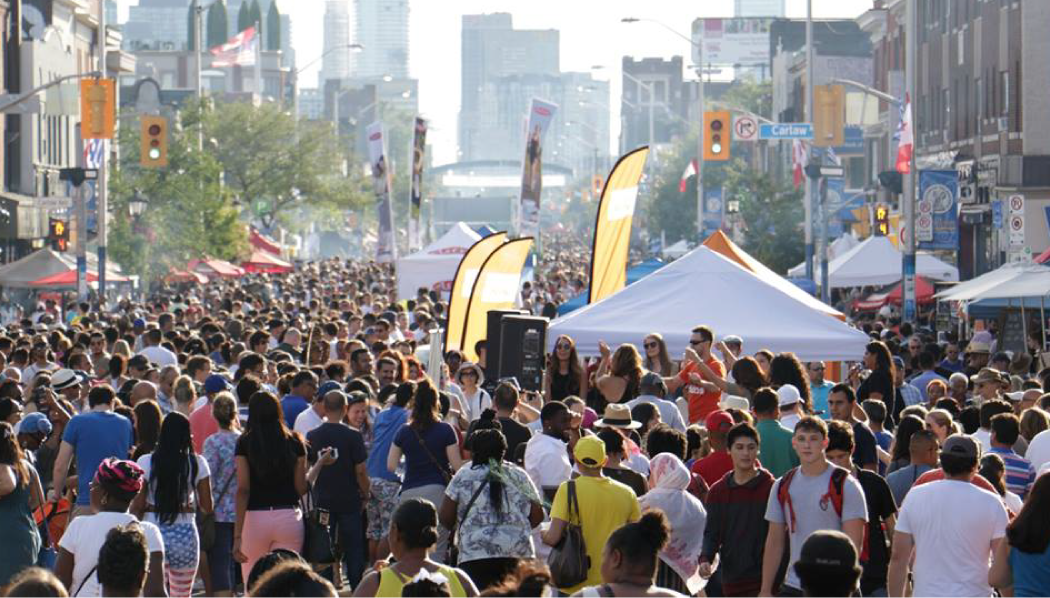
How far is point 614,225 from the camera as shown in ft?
72.6

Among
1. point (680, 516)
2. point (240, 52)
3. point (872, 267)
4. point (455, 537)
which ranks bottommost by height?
point (455, 537)

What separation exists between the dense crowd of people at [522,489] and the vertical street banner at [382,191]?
27634 millimetres

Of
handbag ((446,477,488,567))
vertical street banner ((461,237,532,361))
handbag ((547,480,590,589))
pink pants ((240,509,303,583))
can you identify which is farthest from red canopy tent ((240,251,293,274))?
handbag ((547,480,590,589))

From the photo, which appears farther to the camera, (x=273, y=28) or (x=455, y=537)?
(x=273, y=28)

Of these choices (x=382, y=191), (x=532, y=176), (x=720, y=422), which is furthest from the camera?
(x=382, y=191)

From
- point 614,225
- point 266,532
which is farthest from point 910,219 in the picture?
point 266,532

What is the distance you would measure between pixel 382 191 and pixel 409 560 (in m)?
36.7

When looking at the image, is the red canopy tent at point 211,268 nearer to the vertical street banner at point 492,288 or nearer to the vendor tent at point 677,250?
the vendor tent at point 677,250

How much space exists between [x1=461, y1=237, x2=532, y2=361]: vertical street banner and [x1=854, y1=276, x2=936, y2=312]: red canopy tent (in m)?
13.5

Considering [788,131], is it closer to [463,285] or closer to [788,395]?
[463,285]

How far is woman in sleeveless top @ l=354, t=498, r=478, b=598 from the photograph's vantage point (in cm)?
703

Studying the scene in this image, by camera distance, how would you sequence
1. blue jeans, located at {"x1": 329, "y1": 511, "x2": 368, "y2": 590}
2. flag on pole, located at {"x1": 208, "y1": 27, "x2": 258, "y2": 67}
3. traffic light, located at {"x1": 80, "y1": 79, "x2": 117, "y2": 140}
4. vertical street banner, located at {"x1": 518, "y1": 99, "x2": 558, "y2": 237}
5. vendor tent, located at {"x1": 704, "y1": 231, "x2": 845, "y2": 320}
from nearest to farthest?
blue jeans, located at {"x1": 329, "y1": 511, "x2": 368, "y2": 590}, vendor tent, located at {"x1": 704, "y1": 231, "x2": 845, "y2": 320}, traffic light, located at {"x1": 80, "y1": 79, "x2": 117, "y2": 140}, vertical street banner, located at {"x1": 518, "y1": 99, "x2": 558, "y2": 237}, flag on pole, located at {"x1": 208, "y1": 27, "x2": 258, "y2": 67}

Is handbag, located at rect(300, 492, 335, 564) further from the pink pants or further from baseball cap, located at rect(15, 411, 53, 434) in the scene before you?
baseball cap, located at rect(15, 411, 53, 434)

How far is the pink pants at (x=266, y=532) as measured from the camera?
10750 mm
